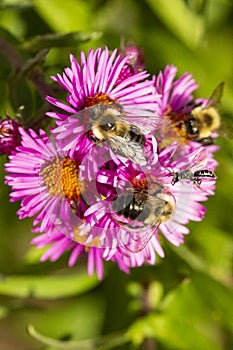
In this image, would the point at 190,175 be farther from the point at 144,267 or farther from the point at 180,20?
the point at 180,20

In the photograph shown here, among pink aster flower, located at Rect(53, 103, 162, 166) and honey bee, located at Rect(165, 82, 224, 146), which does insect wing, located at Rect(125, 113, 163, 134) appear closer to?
pink aster flower, located at Rect(53, 103, 162, 166)

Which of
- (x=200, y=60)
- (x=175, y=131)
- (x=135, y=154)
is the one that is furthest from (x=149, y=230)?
(x=200, y=60)

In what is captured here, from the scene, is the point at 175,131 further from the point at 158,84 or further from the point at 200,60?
the point at 200,60

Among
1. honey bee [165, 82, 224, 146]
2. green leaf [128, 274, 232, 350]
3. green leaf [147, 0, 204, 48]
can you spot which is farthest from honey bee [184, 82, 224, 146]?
green leaf [147, 0, 204, 48]

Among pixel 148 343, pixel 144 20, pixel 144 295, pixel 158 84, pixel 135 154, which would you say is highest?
pixel 144 20

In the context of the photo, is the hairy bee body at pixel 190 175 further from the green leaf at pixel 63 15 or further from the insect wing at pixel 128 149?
the green leaf at pixel 63 15

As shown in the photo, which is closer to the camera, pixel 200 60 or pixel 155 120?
pixel 155 120
